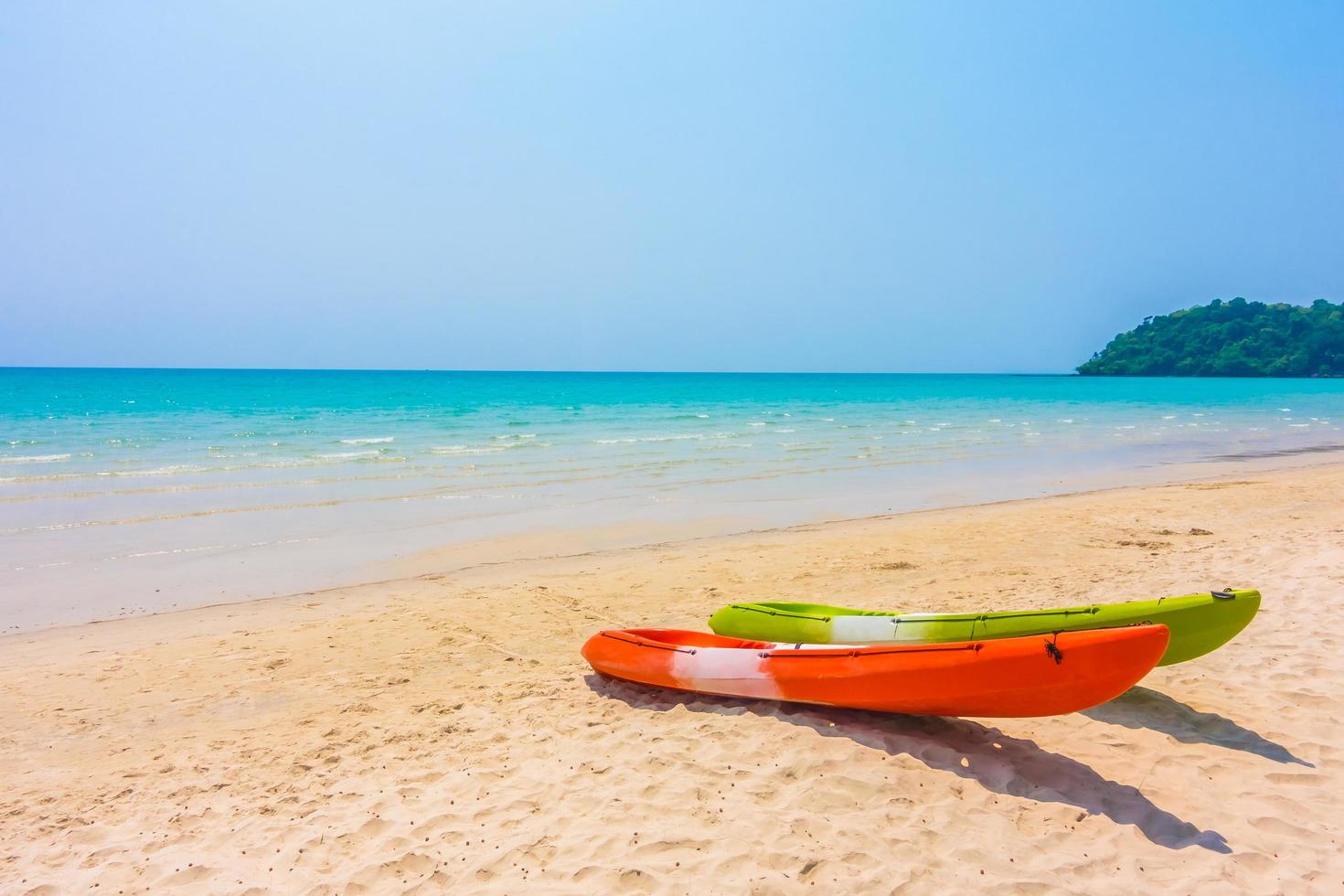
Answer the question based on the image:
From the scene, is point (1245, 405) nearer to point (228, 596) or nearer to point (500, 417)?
point (500, 417)

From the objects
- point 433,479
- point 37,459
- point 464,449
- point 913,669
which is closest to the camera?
point 913,669

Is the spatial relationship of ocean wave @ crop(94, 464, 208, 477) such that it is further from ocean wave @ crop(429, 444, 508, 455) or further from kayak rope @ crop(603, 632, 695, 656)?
kayak rope @ crop(603, 632, 695, 656)

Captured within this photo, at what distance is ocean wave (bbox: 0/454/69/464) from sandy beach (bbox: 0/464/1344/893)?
13.9 m

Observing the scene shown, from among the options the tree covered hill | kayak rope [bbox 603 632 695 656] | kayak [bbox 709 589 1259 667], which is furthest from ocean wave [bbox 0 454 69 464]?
the tree covered hill

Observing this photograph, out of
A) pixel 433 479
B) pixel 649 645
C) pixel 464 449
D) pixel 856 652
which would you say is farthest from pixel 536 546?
pixel 464 449

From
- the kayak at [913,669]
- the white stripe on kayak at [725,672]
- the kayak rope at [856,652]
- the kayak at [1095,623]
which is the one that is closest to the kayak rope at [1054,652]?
the kayak at [913,669]

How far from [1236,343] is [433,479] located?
404 ft

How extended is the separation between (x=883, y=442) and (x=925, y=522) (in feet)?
40.3

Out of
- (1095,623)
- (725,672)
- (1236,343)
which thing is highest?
(1236,343)

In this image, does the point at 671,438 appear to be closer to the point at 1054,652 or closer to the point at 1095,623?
the point at 1095,623

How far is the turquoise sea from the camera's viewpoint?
9.03 metres

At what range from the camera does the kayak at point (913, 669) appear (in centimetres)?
380

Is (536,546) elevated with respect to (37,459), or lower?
lower

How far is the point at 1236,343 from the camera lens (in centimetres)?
10444
